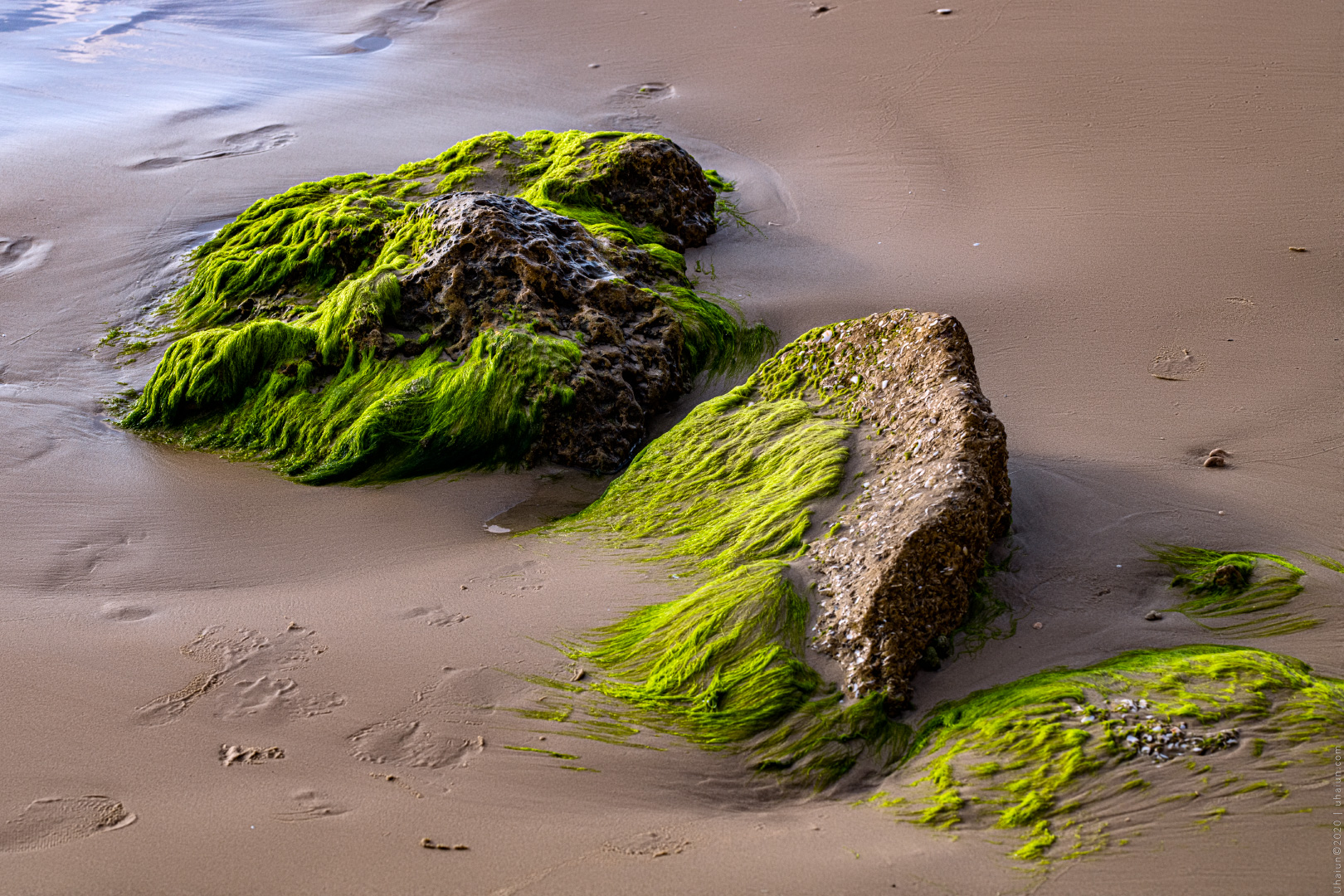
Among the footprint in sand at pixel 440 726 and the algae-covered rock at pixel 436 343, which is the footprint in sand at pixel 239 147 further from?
the footprint in sand at pixel 440 726

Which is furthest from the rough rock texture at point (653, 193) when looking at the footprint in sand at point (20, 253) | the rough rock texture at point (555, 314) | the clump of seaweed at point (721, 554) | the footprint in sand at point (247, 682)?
the footprint in sand at point (20, 253)

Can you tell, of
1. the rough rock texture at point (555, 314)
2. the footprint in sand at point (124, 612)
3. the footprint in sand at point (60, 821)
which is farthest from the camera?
the rough rock texture at point (555, 314)

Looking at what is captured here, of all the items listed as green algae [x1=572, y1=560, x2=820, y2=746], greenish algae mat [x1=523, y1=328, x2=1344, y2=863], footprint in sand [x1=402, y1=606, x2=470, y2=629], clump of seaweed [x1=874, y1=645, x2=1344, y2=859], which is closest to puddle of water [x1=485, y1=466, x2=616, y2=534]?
greenish algae mat [x1=523, y1=328, x2=1344, y2=863]

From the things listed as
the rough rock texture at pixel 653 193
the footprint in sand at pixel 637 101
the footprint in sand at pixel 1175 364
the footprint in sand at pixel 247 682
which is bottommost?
the footprint in sand at pixel 247 682

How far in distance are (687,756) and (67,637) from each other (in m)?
2.01

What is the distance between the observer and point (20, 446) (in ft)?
13.9

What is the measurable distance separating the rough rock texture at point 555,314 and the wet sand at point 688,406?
0.44 m

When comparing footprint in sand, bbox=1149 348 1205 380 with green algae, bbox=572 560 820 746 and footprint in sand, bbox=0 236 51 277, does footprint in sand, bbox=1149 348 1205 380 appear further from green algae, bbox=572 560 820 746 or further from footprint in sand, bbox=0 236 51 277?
footprint in sand, bbox=0 236 51 277

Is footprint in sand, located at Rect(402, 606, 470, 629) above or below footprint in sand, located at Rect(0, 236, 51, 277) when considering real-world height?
below

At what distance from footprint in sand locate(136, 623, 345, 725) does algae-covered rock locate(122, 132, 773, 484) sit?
110 cm

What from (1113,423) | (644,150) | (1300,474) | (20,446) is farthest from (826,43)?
(20,446)

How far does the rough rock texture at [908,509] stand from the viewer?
2.64m

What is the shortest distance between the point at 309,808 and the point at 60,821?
0.59m

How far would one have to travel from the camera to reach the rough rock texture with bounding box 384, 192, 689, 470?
408cm
